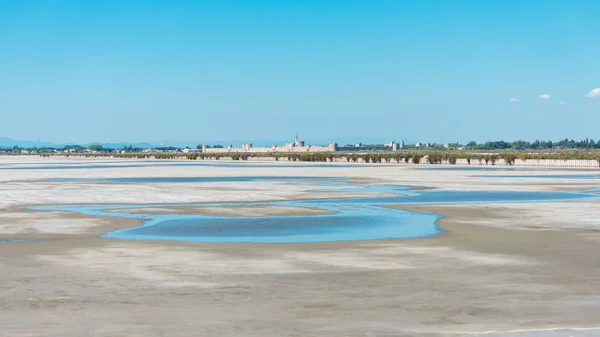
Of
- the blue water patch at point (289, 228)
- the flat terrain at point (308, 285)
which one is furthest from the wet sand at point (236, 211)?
the flat terrain at point (308, 285)

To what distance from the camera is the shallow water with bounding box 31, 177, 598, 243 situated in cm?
1750

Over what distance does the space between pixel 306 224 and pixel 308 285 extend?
9018 millimetres

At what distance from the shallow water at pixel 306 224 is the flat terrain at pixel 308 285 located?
97 centimetres

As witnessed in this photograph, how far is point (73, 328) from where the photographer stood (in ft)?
28.3

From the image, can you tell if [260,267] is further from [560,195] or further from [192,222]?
[560,195]

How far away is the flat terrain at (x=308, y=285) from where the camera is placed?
8.77m

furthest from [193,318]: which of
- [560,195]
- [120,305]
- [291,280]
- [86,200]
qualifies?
[560,195]

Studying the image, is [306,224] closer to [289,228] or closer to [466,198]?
[289,228]

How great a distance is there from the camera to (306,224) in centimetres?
2027

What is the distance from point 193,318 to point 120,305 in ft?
3.88

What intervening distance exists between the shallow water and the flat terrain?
3.19 ft

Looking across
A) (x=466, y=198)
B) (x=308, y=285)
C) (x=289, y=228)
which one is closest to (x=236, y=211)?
(x=289, y=228)

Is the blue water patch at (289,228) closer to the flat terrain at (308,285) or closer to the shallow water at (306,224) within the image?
the shallow water at (306,224)

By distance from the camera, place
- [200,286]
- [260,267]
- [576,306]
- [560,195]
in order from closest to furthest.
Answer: [576,306]
[200,286]
[260,267]
[560,195]
